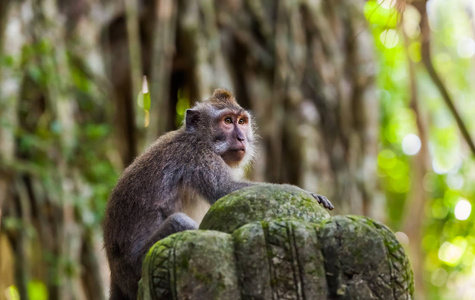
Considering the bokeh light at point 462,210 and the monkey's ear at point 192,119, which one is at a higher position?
the monkey's ear at point 192,119

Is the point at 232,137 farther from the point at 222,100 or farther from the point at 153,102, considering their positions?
the point at 153,102

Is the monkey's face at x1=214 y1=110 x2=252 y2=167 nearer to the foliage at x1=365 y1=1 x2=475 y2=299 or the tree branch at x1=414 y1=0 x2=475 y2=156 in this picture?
the tree branch at x1=414 y1=0 x2=475 y2=156

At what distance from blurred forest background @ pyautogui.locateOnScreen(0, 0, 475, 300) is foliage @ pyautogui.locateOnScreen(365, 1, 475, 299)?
239 cm

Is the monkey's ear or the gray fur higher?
the monkey's ear

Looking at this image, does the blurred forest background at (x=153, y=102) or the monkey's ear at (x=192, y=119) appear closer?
the monkey's ear at (x=192, y=119)

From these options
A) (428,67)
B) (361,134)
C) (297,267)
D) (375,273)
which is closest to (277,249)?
(297,267)

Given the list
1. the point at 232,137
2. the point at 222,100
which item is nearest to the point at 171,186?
the point at 232,137

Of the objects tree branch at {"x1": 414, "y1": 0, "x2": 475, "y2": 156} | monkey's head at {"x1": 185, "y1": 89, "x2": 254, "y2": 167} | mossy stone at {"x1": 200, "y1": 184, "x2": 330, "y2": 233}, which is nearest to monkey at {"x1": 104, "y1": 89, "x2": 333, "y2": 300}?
monkey's head at {"x1": 185, "y1": 89, "x2": 254, "y2": 167}

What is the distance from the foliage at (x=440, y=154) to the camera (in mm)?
11414

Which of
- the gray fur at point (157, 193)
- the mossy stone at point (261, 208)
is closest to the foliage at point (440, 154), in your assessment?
the gray fur at point (157, 193)

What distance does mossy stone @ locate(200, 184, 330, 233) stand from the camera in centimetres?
231

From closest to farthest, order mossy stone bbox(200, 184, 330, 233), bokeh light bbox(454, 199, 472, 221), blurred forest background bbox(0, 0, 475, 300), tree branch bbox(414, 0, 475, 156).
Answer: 1. mossy stone bbox(200, 184, 330, 233)
2. tree branch bbox(414, 0, 475, 156)
3. blurred forest background bbox(0, 0, 475, 300)
4. bokeh light bbox(454, 199, 472, 221)

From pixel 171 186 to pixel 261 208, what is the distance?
1.48m

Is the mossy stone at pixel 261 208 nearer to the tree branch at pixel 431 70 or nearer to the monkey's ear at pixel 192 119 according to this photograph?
the tree branch at pixel 431 70
